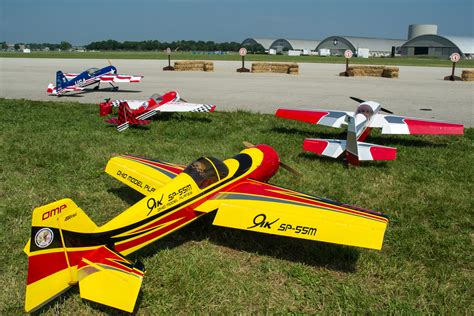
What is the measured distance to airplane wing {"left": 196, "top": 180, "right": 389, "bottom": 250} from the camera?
486cm

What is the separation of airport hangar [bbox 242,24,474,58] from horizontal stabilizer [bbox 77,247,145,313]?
11720 centimetres

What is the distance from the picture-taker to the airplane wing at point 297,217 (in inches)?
191

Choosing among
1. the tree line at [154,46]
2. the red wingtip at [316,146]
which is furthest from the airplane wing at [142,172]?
the tree line at [154,46]

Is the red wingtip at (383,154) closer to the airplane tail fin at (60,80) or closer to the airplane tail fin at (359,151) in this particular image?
the airplane tail fin at (359,151)

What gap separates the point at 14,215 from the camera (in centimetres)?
652

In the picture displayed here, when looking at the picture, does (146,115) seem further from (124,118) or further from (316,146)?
(316,146)

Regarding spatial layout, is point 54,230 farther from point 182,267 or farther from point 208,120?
point 208,120

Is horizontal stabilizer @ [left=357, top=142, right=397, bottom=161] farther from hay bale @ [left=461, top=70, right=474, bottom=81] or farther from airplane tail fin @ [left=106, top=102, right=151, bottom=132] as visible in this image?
hay bale @ [left=461, top=70, right=474, bottom=81]

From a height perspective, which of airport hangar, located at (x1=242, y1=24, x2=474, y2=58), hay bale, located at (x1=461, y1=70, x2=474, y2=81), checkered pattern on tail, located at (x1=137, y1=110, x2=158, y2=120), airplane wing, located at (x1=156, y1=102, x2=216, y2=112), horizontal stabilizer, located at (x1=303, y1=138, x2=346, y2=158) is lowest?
horizontal stabilizer, located at (x1=303, y1=138, x2=346, y2=158)

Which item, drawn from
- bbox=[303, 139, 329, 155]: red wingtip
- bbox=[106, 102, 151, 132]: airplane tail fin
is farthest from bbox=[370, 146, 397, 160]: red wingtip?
bbox=[106, 102, 151, 132]: airplane tail fin

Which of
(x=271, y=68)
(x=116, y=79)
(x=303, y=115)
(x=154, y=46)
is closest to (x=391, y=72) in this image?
(x=271, y=68)

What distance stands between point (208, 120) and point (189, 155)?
4.45 metres

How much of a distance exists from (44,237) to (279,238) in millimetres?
3526

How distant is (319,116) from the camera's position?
12219 millimetres
